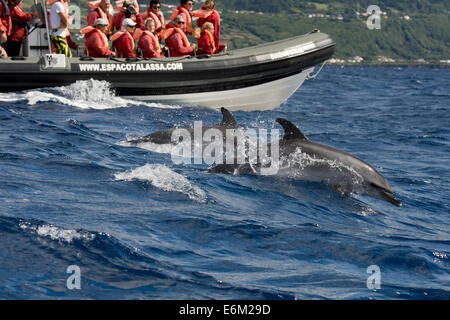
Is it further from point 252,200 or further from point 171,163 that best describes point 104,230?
point 171,163

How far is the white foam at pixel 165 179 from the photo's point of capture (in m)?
8.48

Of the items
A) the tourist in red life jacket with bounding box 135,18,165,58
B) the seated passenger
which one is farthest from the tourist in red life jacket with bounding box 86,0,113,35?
the seated passenger

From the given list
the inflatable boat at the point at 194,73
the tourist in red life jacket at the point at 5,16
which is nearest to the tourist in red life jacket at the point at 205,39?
the inflatable boat at the point at 194,73

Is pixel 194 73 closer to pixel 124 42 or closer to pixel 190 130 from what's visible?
pixel 124 42

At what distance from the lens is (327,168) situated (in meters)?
8.93

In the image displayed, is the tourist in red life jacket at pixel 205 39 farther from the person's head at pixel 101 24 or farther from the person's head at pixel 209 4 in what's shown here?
the person's head at pixel 101 24

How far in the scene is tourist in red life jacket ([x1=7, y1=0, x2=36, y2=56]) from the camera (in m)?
16.0

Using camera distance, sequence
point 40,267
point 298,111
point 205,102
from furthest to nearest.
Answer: point 298,111 < point 205,102 < point 40,267

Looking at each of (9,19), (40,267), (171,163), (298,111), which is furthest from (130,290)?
(298,111)

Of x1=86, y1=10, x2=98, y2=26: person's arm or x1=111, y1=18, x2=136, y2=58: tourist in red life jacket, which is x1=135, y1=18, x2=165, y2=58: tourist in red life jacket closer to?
x1=111, y1=18, x2=136, y2=58: tourist in red life jacket

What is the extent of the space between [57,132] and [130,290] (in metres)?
7.41

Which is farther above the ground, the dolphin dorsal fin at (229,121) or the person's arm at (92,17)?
the person's arm at (92,17)

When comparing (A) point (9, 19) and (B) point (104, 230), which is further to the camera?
(A) point (9, 19)
